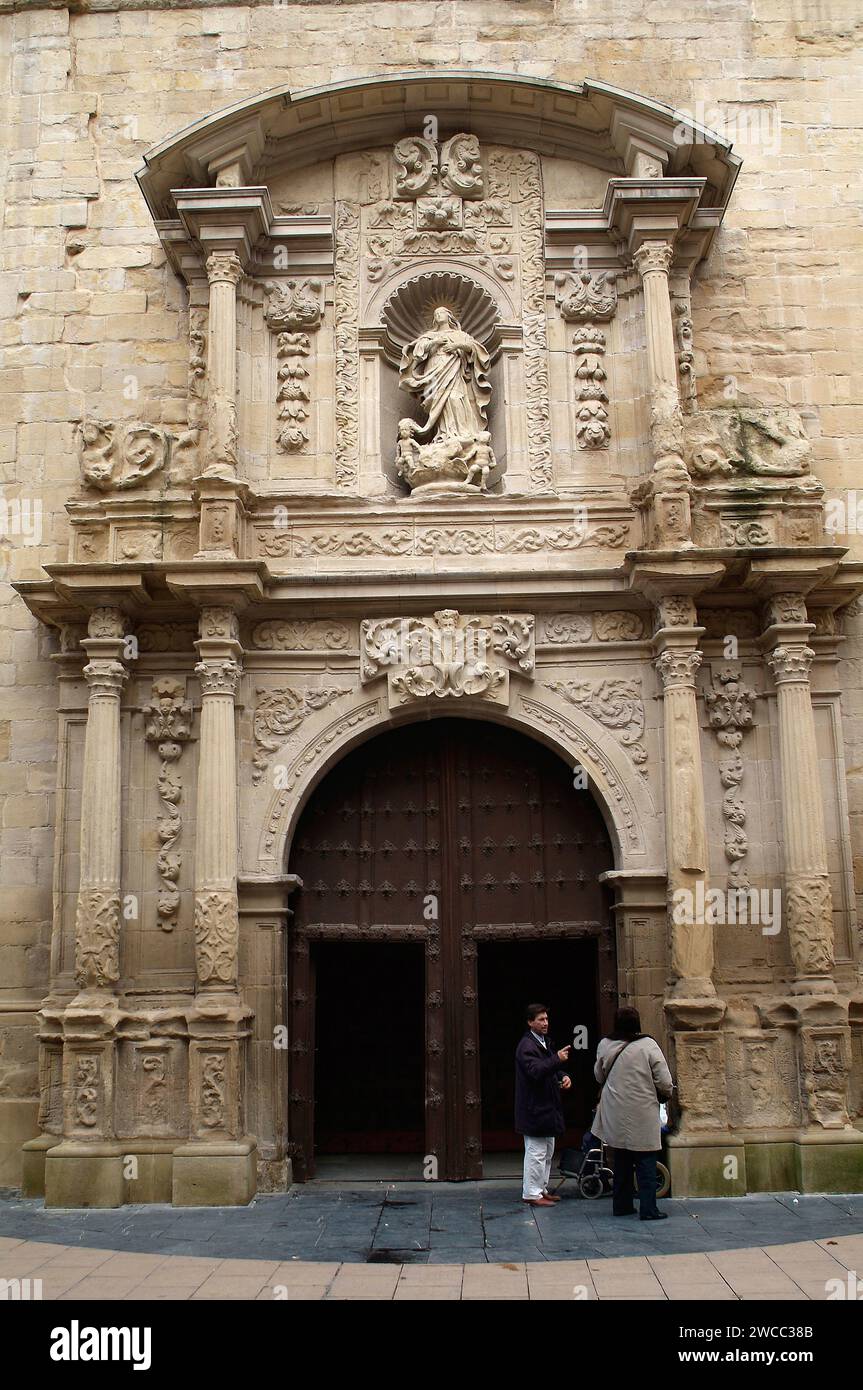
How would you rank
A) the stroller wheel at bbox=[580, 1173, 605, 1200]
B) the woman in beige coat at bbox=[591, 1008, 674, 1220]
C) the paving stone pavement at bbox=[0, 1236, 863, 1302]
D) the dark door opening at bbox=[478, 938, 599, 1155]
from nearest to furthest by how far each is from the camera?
the paving stone pavement at bbox=[0, 1236, 863, 1302]
the woman in beige coat at bbox=[591, 1008, 674, 1220]
the stroller wheel at bbox=[580, 1173, 605, 1200]
the dark door opening at bbox=[478, 938, 599, 1155]

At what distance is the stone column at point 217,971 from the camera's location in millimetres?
9148

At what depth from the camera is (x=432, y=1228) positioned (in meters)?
8.34

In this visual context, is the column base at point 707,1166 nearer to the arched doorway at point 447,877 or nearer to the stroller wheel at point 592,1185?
the stroller wheel at point 592,1185

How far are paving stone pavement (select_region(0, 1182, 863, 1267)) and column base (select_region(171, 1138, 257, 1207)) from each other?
0.34 feet

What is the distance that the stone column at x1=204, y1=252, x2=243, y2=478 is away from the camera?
1029cm

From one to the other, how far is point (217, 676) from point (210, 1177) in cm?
366

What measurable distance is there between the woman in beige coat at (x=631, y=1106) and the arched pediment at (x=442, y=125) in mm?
7055

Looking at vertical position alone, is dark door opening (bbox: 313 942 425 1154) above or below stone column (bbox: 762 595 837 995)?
below

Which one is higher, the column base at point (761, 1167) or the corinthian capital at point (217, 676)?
the corinthian capital at point (217, 676)

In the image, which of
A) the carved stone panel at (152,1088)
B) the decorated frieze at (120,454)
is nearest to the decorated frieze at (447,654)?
the decorated frieze at (120,454)

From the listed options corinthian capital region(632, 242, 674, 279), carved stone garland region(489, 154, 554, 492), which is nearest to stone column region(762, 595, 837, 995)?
carved stone garland region(489, 154, 554, 492)

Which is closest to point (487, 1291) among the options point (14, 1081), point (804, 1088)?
point (804, 1088)

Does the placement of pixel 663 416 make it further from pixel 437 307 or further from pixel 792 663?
pixel 437 307

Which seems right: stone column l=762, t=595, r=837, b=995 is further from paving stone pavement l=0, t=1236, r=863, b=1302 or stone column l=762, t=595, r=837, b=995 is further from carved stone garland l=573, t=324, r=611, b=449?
paving stone pavement l=0, t=1236, r=863, b=1302
